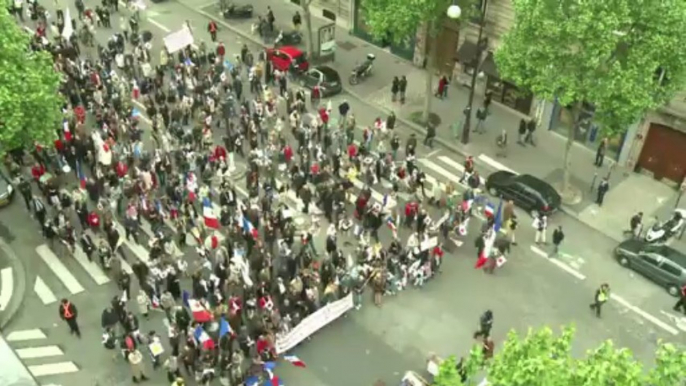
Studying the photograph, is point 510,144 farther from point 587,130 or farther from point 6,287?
point 6,287

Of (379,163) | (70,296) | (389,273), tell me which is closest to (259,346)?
(389,273)

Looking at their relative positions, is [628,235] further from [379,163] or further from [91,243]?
[91,243]

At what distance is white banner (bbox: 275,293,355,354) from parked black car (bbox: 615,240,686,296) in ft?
36.7

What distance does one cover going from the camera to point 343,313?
25.9 m

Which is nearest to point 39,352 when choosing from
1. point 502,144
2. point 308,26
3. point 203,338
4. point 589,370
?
point 203,338

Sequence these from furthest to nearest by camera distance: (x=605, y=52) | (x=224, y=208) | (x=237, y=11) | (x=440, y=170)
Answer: (x=237, y=11) < (x=440, y=170) < (x=224, y=208) < (x=605, y=52)

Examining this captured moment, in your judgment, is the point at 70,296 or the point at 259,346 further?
the point at 70,296

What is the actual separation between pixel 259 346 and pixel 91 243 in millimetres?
8641

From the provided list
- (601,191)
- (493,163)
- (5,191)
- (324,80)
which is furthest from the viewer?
(324,80)

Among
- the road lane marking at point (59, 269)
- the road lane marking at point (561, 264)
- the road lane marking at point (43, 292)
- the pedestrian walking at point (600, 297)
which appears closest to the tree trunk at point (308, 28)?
the road lane marking at point (561, 264)

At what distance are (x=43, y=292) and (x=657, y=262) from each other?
22.9 meters

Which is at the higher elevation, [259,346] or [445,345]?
[259,346]

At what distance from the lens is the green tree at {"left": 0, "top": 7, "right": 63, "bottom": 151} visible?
76.4ft

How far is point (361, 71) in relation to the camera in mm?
39938
